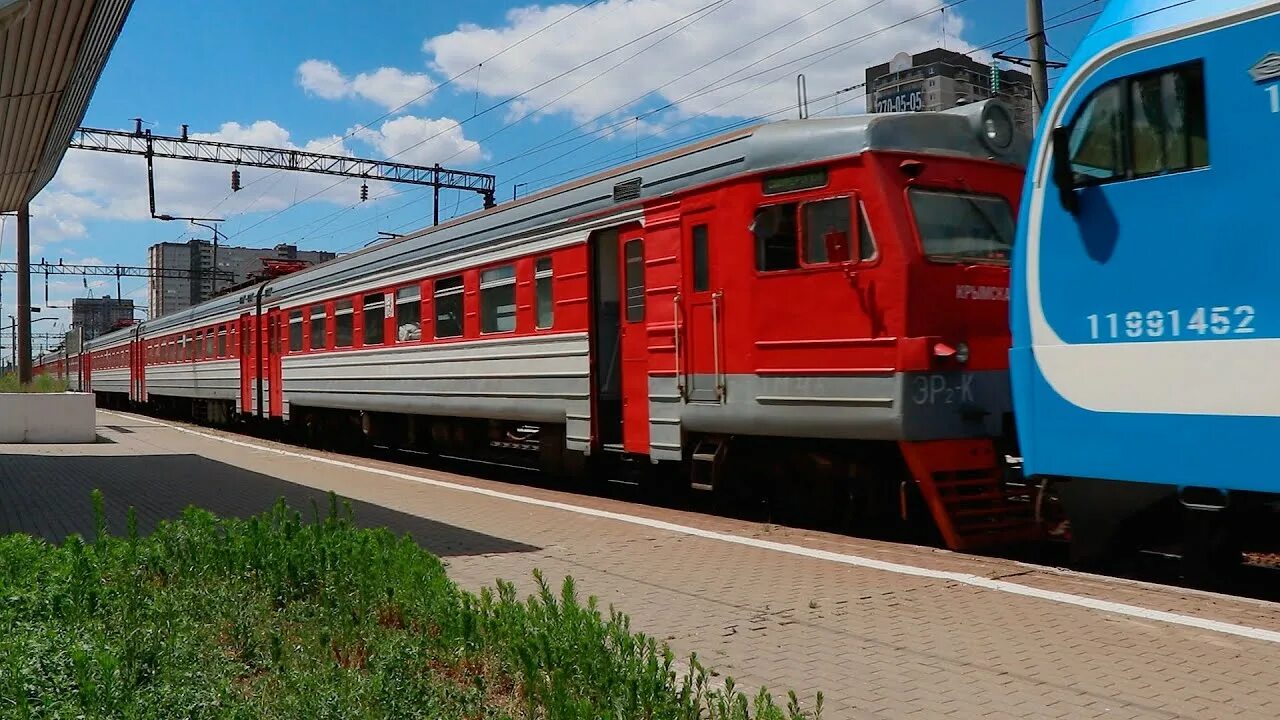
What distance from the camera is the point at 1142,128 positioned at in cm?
618

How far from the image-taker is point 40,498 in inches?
479

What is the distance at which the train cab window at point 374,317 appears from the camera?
16.2 metres

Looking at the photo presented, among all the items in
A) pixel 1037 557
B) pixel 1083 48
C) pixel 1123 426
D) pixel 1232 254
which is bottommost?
pixel 1037 557

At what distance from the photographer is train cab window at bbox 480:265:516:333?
41.2 feet

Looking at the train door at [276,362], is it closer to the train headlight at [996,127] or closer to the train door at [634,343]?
the train door at [634,343]

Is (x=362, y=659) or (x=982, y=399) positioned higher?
(x=982, y=399)

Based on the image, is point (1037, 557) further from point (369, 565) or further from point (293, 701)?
point (293, 701)

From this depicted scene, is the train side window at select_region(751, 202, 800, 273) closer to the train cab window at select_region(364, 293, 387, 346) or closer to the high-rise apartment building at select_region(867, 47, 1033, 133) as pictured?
the train cab window at select_region(364, 293, 387, 346)

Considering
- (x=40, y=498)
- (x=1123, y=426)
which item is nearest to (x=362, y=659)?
(x=1123, y=426)

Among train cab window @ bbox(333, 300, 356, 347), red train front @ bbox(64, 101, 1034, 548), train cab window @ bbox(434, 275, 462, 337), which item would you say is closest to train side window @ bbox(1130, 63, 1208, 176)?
red train front @ bbox(64, 101, 1034, 548)

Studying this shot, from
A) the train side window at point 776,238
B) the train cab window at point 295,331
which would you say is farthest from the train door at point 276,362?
the train side window at point 776,238

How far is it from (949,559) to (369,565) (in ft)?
→ 13.1

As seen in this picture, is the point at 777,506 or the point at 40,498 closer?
the point at 777,506

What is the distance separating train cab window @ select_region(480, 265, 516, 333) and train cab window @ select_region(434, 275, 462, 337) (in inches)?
28.9
